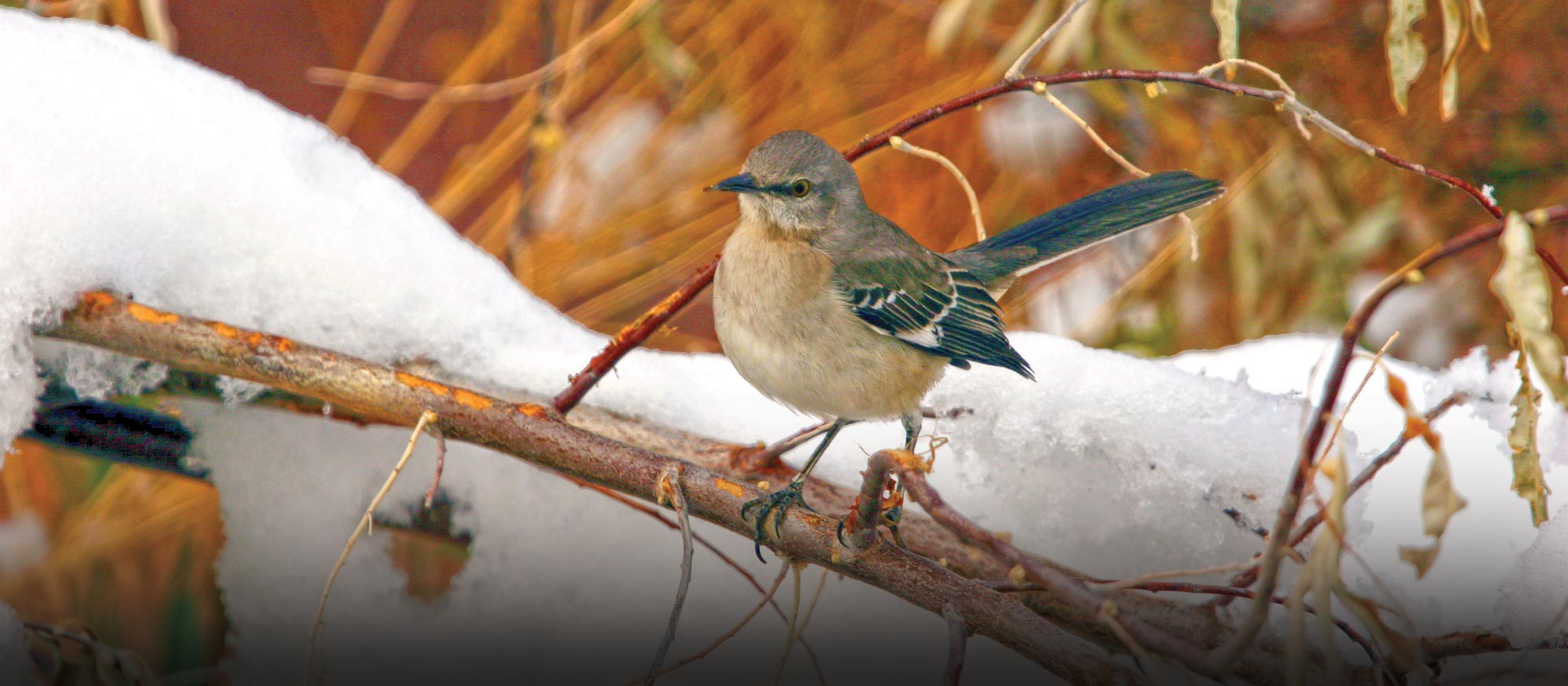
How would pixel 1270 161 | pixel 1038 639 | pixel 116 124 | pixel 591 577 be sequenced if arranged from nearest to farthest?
pixel 1038 639 < pixel 116 124 < pixel 591 577 < pixel 1270 161

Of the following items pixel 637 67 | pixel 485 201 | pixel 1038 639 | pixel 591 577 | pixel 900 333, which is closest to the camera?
pixel 1038 639

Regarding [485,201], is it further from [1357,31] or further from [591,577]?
[1357,31]

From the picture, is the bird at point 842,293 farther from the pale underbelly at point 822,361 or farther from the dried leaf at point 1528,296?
the dried leaf at point 1528,296

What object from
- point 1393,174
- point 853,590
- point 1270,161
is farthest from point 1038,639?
point 1393,174

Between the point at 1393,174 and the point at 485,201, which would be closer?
the point at 1393,174

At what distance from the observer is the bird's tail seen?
1343mm

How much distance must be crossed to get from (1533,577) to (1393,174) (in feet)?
5.78

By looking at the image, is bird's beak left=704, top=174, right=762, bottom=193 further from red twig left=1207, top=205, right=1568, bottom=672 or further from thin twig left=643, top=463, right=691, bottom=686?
red twig left=1207, top=205, right=1568, bottom=672

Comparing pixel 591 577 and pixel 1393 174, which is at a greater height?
pixel 1393 174

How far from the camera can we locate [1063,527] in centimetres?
138

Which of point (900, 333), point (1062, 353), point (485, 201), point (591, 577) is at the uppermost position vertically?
point (485, 201)

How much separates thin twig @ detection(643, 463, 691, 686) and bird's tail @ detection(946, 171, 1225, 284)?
1.88 feet

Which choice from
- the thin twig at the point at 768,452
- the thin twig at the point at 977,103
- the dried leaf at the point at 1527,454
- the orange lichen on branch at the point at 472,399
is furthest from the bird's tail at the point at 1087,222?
the orange lichen on branch at the point at 472,399

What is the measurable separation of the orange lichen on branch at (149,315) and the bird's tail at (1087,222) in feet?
3.38
